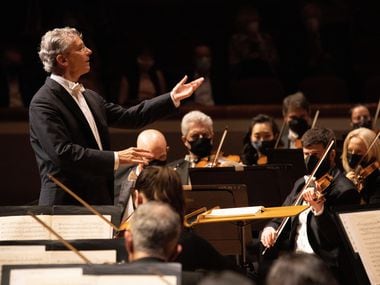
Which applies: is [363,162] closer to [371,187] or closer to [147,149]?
[371,187]

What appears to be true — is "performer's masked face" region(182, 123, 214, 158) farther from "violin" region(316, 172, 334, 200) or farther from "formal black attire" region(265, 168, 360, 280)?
"violin" region(316, 172, 334, 200)

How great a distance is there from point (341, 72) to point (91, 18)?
230cm

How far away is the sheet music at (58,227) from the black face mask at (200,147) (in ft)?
6.98

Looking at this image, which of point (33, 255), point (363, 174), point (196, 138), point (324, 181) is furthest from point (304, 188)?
point (33, 255)

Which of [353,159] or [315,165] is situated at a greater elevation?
[353,159]

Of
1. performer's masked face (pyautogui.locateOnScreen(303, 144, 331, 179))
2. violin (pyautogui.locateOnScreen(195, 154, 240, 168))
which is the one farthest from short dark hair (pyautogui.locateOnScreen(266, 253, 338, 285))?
violin (pyautogui.locateOnScreen(195, 154, 240, 168))

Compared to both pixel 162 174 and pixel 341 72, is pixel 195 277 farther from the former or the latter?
pixel 341 72

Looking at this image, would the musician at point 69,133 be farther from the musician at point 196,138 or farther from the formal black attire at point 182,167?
the musician at point 196,138

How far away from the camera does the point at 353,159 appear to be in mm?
5629

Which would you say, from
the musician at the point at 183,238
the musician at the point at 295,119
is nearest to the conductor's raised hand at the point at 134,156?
the musician at the point at 183,238

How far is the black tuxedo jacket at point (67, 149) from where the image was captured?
4109mm

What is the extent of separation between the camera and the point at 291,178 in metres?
5.34

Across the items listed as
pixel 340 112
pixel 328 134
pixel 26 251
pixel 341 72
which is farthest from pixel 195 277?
pixel 341 72

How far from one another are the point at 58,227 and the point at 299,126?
3355 millimetres
